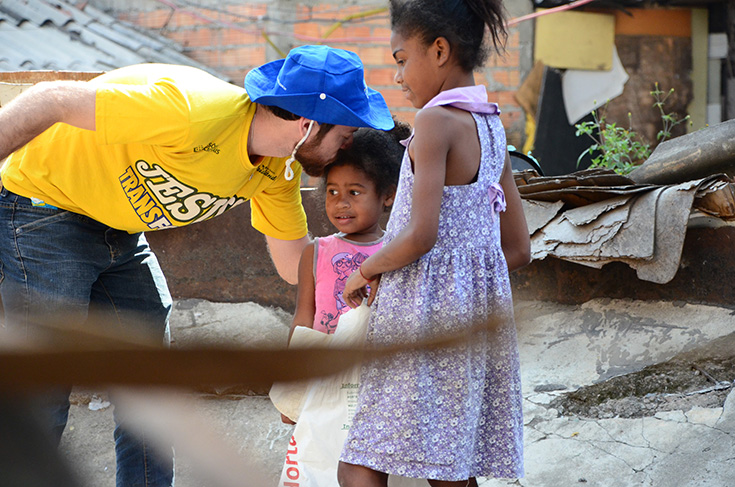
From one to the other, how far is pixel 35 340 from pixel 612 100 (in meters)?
6.07

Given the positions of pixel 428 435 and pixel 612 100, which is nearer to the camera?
pixel 428 435

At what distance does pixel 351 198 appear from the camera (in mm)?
2025

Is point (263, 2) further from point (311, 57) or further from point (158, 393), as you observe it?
point (158, 393)

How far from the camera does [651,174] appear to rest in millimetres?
2883

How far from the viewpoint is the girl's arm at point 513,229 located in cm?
183

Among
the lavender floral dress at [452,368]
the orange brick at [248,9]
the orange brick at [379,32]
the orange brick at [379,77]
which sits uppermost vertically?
the orange brick at [248,9]

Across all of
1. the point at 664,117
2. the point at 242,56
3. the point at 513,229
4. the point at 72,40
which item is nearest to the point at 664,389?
the point at 513,229

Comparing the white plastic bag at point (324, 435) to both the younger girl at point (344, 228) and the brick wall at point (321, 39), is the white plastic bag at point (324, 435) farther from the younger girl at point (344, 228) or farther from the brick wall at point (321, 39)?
the brick wall at point (321, 39)

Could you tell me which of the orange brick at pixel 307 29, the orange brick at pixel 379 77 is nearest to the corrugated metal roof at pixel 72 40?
the orange brick at pixel 307 29

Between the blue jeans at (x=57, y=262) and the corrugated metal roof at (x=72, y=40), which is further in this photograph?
the corrugated metal roof at (x=72, y=40)

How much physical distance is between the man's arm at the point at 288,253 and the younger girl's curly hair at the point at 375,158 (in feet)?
0.90

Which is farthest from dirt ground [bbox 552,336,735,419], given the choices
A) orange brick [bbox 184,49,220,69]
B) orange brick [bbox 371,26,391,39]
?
orange brick [bbox 184,49,220,69]

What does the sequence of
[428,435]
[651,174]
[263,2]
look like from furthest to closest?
[263,2] → [651,174] → [428,435]

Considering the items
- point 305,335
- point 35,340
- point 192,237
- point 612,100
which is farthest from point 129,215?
point 612,100
